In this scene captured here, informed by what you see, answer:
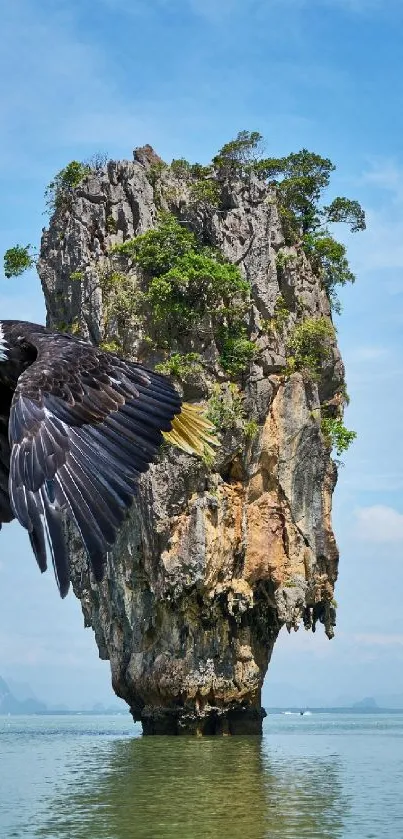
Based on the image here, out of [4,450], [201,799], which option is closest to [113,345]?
[201,799]

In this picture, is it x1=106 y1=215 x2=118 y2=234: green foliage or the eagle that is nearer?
the eagle

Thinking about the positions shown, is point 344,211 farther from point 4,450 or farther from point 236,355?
point 4,450

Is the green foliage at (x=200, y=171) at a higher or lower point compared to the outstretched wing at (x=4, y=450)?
higher

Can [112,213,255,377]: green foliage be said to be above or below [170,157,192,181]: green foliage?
below

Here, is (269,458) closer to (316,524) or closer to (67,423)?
(316,524)

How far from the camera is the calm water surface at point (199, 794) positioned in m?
8.45

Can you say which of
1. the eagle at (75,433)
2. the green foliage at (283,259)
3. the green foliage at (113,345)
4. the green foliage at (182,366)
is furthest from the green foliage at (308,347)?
the eagle at (75,433)

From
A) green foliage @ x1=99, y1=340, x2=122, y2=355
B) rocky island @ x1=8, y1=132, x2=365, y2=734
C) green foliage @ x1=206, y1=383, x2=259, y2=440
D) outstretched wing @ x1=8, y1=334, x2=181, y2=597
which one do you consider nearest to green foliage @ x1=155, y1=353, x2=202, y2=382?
rocky island @ x1=8, y1=132, x2=365, y2=734

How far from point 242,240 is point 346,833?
50.5 feet

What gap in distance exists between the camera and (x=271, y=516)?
70.8 ft

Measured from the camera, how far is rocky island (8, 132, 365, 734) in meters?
20.4

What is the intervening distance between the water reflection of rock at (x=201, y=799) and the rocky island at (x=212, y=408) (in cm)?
458

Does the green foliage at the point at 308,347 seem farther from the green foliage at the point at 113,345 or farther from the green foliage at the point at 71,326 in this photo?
the green foliage at the point at 71,326

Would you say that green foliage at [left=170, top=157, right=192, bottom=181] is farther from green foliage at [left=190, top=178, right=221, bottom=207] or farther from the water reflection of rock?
the water reflection of rock
